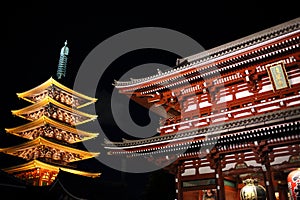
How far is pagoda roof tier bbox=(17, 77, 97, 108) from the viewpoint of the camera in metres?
32.6

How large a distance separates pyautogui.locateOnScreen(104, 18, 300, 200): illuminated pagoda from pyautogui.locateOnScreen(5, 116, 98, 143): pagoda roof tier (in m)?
17.2

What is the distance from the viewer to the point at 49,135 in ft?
101

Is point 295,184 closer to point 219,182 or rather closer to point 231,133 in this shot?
point 219,182

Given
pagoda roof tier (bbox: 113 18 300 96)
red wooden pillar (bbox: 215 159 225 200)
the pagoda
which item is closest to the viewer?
red wooden pillar (bbox: 215 159 225 200)

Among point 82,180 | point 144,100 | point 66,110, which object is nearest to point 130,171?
point 66,110

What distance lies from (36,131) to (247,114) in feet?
86.4

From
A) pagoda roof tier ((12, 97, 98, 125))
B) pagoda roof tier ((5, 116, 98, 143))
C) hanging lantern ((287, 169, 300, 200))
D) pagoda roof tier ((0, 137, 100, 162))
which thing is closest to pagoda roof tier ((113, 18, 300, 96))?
hanging lantern ((287, 169, 300, 200))

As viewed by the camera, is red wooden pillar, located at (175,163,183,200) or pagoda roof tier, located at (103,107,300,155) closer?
pagoda roof tier, located at (103,107,300,155)

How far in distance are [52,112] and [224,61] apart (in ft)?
80.8

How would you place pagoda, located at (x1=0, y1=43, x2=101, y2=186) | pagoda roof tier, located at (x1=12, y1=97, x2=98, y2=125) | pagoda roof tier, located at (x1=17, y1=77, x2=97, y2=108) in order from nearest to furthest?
pagoda, located at (x1=0, y1=43, x2=101, y2=186) → pagoda roof tier, located at (x1=12, y1=97, x2=98, y2=125) → pagoda roof tier, located at (x1=17, y1=77, x2=97, y2=108)

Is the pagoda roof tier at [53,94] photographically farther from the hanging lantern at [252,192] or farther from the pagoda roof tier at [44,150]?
the hanging lantern at [252,192]

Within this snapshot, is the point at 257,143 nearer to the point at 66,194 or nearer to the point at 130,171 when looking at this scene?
the point at 66,194

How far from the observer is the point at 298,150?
Result: 11.2 metres

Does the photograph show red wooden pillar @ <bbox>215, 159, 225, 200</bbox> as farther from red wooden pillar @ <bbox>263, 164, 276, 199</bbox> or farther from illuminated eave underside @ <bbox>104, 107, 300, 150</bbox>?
red wooden pillar @ <bbox>263, 164, 276, 199</bbox>
